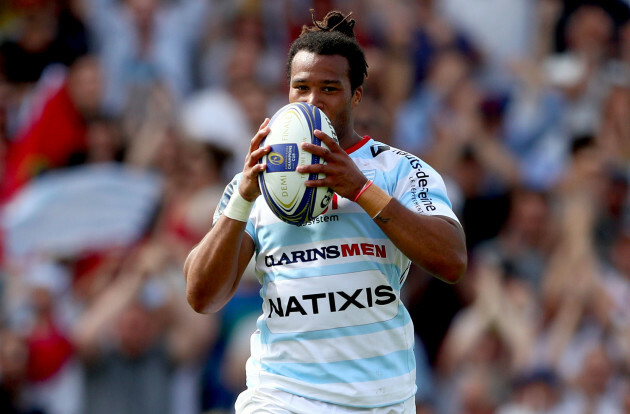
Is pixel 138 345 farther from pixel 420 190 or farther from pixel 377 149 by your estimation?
pixel 420 190

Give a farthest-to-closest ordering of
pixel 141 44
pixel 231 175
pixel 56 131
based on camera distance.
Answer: pixel 141 44, pixel 56 131, pixel 231 175

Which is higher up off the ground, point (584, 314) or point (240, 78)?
point (240, 78)

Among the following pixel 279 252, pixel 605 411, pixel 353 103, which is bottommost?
pixel 605 411

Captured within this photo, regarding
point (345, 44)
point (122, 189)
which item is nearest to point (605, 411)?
point (122, 189)

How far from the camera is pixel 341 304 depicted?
4.19 m

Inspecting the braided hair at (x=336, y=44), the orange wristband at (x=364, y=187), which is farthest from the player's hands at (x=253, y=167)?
the braided hair at (x=336, y=44)

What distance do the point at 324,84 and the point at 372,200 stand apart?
61cm

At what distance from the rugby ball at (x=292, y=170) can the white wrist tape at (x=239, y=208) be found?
14 centimetres

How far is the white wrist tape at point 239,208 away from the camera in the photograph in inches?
163

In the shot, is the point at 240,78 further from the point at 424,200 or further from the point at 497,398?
the point at 424,200

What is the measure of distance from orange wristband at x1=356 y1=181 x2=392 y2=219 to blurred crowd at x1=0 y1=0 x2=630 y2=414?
11.8 ft

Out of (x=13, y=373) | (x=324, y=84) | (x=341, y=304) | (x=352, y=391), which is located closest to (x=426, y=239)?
(x=341, y=304)

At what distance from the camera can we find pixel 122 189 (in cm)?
922

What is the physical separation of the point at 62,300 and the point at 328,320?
4975 mm
